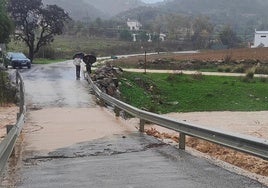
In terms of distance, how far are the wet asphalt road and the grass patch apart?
713 inches

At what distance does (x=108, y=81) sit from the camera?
3266cm

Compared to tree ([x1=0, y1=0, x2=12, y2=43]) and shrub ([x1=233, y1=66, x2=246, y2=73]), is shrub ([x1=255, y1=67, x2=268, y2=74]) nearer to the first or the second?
shrub ([x1=233, y1=66, x2=246, y2=73])

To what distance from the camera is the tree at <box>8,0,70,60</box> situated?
55844 millimetres

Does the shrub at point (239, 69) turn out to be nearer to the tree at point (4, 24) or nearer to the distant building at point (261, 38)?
the tree at point (4, 24)

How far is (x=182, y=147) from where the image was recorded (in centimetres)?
1060

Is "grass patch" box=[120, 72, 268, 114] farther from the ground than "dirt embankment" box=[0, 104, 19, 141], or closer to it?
closer to it

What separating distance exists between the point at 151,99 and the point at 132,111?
61.3 ft

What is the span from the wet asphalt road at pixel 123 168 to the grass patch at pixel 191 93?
18.1 metres

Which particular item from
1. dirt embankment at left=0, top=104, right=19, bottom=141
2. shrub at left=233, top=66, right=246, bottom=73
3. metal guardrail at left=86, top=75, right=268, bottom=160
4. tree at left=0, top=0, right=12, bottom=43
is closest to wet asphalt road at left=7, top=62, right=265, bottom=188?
metal guardrail at left=86, top=75, right=268, bottom=160

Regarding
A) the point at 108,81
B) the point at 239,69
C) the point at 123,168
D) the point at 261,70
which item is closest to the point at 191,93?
the point at 108,81

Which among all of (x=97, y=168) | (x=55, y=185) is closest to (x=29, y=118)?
(x=97, y=168)

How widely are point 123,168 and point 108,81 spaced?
24082 mm

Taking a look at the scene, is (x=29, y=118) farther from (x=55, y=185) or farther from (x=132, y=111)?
(x=55, y=185)

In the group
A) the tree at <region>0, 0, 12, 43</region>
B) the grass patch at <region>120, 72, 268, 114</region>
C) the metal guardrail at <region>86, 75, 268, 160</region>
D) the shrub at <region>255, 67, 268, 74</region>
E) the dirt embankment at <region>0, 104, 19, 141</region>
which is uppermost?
the tree at <region>0, 0, 12, 43</region>
